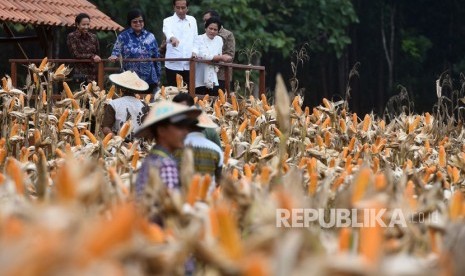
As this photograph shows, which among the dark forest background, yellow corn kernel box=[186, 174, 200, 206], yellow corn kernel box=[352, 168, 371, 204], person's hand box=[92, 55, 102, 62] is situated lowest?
the dark forest background

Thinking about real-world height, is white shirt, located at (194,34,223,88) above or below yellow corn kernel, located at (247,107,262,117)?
above

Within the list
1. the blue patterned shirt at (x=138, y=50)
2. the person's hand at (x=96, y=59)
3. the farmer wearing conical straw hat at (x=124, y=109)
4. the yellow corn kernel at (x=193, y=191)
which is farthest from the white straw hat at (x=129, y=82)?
the yellow corn kernel at (x=193, y=191)

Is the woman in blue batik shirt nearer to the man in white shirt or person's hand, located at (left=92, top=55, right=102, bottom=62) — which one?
the man in white shirt

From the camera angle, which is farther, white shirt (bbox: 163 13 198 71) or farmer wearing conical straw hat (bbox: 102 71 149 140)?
white shirt (bbox: 163 13 198 71)

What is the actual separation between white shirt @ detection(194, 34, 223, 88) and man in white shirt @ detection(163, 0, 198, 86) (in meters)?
0.10

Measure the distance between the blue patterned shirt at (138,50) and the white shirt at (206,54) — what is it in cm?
53

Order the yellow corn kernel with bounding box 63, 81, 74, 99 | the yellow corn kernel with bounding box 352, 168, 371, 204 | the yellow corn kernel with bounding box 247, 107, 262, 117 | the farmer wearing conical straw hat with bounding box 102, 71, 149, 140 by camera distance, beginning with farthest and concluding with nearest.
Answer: the yellow corn kernel with bounding box 63, 81, 74, 99
the yellow corn kernel with bounding box 247, 107, 262, 117
the farmer wearing conical straw hat with bounding box 102, 71, 149, 140
the yellow corn kernel with bounding box 352, 168, 371, 204

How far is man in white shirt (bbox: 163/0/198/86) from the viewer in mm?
14508

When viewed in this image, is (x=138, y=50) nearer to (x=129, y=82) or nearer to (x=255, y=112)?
(x=255, y=112)

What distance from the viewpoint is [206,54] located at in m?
14.7

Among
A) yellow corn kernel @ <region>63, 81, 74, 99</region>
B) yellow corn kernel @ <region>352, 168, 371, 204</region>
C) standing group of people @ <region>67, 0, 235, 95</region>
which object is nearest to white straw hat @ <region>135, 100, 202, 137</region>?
yellow corn kernel @ <region>352, 168, 371, 204</region>

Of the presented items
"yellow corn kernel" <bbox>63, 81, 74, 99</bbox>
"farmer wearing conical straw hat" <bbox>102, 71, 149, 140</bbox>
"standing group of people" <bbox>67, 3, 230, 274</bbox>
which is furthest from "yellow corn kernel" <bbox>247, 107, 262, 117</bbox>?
"yellow corn kernel" <bbox>63, 81, 74, 99</bbox>

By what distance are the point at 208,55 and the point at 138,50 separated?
0.90 metres

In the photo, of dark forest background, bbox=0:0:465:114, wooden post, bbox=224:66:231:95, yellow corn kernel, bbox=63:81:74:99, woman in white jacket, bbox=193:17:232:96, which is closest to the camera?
yellow corn kernel, bbox=63:81:74:99
